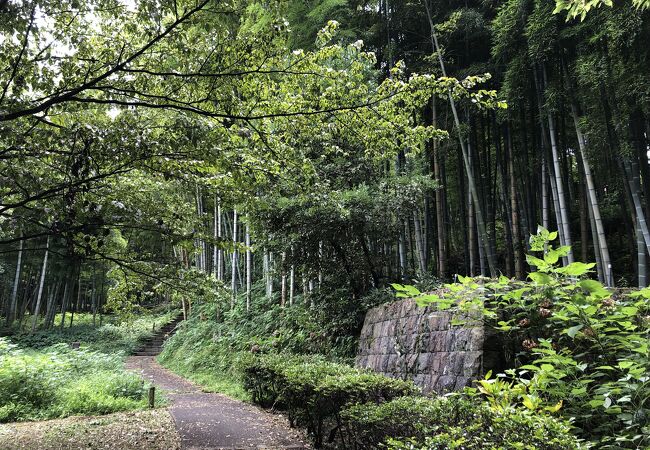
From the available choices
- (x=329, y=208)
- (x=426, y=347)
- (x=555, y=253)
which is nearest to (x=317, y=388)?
(x=426, y=347)

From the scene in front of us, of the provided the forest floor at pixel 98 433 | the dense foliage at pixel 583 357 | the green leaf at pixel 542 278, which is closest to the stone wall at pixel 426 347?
the dense foliage at pixel 583 357

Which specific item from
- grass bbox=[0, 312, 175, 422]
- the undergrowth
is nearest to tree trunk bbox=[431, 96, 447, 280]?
the undergrowth

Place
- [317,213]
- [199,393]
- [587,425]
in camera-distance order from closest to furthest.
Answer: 1. [587,425]
2. [317,213]
3. [199,393]

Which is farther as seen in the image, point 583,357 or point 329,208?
point 329,208

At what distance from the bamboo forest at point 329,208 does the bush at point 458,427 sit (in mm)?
12

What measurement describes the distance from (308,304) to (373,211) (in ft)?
9.12

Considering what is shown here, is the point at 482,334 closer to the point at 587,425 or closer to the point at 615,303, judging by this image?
the point at 615,303

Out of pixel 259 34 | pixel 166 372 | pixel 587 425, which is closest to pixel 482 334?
pixel 587 425

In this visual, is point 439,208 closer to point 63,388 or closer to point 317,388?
point 317,388

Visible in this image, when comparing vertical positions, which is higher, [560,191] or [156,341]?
[560,191]

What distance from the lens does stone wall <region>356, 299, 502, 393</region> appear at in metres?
3.27

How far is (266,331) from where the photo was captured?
9273 mm

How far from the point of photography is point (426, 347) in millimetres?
4203

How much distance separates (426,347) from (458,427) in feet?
8.38
